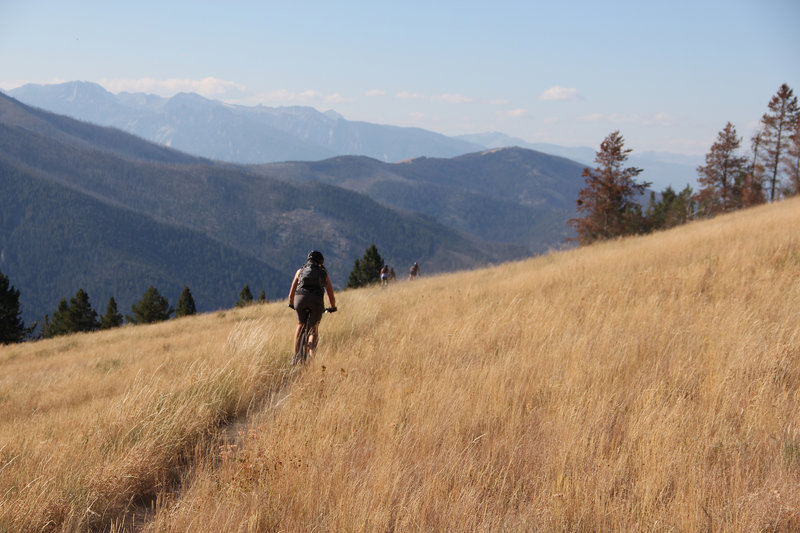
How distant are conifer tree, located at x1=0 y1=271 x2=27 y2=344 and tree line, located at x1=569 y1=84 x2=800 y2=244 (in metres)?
52.1

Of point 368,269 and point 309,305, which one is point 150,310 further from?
point 309,305

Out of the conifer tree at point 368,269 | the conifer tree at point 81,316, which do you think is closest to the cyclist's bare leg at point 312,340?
the conifer tree at point 368,269

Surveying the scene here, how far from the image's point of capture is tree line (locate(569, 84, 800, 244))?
33.2 meters

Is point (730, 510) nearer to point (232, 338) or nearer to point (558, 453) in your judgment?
point (558, 453)

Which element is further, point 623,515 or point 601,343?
point 601,343

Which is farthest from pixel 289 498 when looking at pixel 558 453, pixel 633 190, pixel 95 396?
pixel 633 190

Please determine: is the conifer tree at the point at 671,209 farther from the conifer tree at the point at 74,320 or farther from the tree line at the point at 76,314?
the conifer tree at the point at 74,320

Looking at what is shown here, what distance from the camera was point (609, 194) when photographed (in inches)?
1304

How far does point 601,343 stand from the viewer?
4.61 m

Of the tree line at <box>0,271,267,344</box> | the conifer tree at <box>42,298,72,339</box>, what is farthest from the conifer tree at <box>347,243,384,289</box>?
the conifer tree at <box>42,298,72,339</box>

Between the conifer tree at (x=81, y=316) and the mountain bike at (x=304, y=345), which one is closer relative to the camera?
the mountain bike at (x=304, y=345)

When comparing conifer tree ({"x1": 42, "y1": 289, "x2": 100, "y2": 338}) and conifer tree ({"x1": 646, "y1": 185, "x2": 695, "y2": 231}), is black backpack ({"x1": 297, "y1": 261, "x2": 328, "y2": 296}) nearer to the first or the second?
conifer tree ({"x1": 646, "y1": 185, "x2": 695, "y2": 231})

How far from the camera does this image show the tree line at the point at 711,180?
33.2m

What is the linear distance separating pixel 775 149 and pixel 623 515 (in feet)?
163
